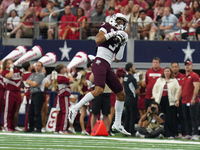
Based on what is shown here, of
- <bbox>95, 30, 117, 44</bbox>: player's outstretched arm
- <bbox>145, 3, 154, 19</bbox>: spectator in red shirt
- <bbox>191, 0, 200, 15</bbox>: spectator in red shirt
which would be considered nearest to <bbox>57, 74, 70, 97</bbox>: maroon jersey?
<bbox>95, 30, 117, 44</bbox>: player's outstretched arm

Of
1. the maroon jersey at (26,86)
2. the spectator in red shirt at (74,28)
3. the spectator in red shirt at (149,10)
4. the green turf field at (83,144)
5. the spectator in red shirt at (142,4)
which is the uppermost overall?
the spectator in red shirt at (142,4)

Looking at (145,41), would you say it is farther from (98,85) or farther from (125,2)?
(98,85)

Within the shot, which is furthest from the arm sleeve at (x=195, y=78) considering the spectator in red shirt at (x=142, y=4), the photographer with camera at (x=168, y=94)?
the spectator in red shirt at (x=142, y=4)

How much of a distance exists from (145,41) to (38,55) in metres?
3.30

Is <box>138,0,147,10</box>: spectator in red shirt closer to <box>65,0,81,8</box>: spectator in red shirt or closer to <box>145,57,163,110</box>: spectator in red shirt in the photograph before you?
<box>65,0,81,8</box>: spectator in red shirt

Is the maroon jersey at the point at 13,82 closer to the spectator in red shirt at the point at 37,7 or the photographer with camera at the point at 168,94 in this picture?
the photographer with camera at the point at 168,94

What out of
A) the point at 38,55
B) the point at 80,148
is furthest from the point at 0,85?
the point at 80,148

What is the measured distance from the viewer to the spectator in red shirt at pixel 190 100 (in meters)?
10.9

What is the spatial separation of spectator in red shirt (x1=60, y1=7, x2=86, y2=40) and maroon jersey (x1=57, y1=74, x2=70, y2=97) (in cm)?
361

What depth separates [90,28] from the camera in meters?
14.9

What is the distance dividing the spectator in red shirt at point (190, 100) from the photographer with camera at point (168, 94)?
0.59ft

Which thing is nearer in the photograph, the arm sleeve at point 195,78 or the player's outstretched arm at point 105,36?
the player's outstretched arm at point 105,36

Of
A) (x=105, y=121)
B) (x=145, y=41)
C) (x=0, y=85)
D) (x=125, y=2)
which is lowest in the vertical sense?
(x=105, y=121)

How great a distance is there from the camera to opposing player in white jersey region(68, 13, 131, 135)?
7.32m
